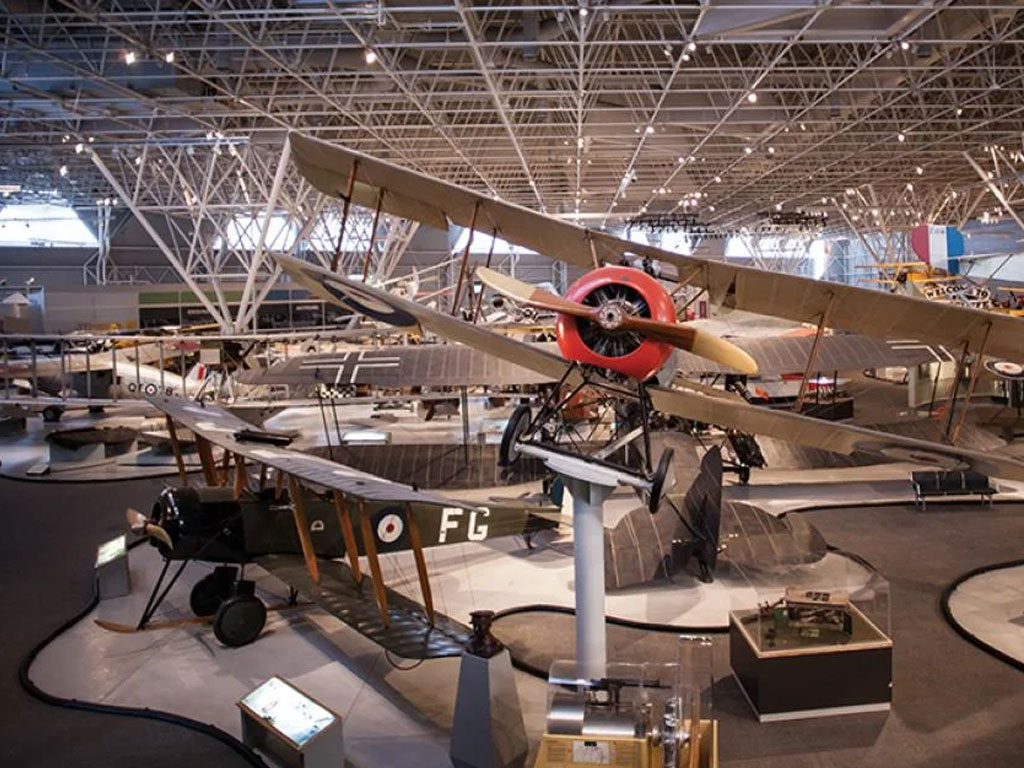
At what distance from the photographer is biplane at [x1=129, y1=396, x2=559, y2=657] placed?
5.61 meters

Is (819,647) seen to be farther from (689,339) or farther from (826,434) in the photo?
(689,339)

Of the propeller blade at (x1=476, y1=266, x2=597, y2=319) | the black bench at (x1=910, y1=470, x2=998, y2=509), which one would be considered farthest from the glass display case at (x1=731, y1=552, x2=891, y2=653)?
the black bench at (x1=910, y1=470, x2=998, y2=509)

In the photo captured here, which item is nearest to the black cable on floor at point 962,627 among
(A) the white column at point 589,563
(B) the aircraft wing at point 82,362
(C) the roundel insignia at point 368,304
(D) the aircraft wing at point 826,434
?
(D) the aircraft wing at point 826,434

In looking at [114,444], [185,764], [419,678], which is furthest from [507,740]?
[114,444]

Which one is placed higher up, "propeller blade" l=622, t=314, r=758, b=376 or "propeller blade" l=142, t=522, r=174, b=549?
"propeller blade" l=622, t=314, r=758, b=376

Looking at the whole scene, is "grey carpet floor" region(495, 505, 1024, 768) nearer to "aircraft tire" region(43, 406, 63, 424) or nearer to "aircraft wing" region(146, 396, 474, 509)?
"aircraft wing" region(146, 396, 474, 509)

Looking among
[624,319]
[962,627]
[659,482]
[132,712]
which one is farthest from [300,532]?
[962,627]

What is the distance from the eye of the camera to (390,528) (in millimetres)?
7469

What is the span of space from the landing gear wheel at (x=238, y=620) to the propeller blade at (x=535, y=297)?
337 centimetres

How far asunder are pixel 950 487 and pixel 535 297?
8183 millimetres

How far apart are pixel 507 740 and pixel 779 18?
1008cm

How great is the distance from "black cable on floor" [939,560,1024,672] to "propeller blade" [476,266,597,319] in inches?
167

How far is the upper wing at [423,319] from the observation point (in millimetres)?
A: 5457

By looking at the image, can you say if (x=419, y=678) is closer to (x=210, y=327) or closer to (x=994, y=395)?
(x=994, y=395)
